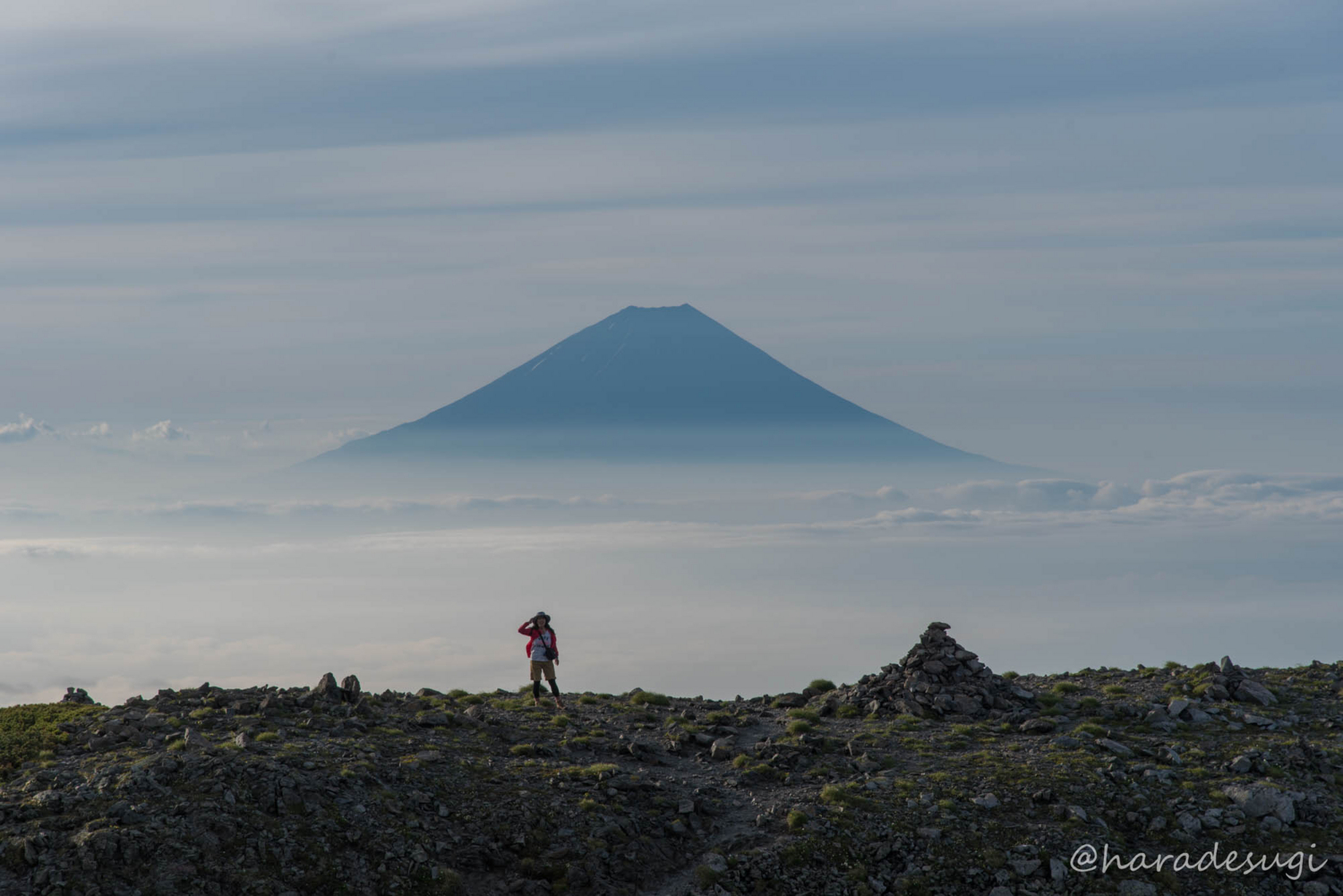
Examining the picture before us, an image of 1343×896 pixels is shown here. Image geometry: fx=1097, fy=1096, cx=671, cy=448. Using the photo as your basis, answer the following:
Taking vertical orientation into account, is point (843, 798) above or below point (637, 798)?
below

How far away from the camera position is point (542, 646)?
40.7 meters

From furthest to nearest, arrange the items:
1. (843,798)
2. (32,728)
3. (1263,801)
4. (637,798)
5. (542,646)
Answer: (542,646)
(32,728)
(1263,801)
(637,798)
(843,798)

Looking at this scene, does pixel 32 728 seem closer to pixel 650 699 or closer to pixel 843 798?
pixel 650 699

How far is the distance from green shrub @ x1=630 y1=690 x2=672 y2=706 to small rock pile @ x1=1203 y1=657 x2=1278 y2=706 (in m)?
21.1

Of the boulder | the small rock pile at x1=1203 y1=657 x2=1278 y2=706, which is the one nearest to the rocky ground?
the boulder

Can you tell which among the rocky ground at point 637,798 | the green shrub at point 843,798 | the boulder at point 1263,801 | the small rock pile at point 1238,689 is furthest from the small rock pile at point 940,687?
the green shrub at point 843,798

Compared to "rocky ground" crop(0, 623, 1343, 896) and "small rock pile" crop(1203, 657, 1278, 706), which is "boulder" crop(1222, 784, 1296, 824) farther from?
"small rock pile" crop(1203, 657, 1278, 706)

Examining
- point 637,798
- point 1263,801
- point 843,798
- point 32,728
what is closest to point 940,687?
point 843,798

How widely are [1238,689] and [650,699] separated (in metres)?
23.1

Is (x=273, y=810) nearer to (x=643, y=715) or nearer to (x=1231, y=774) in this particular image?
(x=643, y=715)

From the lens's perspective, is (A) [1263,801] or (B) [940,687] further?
(B) [940,687]

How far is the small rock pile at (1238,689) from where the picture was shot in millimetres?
42000

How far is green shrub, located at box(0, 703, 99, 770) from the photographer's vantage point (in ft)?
108

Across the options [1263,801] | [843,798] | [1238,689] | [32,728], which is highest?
[32,728]
